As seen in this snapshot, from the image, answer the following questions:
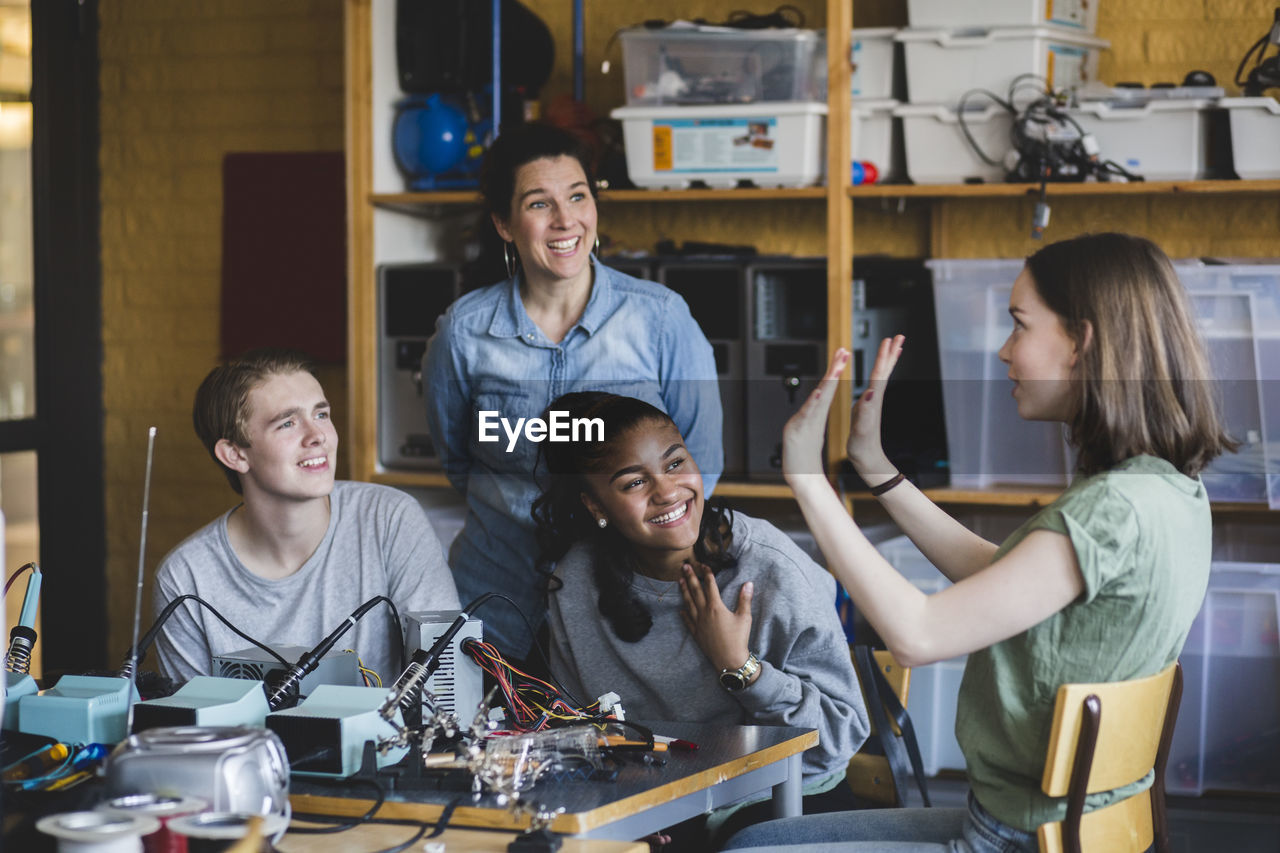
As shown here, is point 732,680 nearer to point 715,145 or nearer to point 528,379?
point 528,379

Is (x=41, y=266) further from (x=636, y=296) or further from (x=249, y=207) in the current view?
(x=636, y=296)

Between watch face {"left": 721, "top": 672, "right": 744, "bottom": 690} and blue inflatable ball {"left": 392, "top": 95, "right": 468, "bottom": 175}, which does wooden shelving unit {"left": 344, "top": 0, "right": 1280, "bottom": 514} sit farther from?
watch face {"left": 721, "top": 672, "right": 744, "bottom": 690}

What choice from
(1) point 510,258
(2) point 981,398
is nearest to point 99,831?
(1) point 510,258

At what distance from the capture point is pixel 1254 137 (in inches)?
114

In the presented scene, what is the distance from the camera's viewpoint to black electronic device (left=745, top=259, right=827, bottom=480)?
309 cm

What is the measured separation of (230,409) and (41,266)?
6.92 ft

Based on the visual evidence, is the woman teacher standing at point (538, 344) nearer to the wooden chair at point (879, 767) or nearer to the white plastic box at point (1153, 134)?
the wooden chair at point (879, 767)

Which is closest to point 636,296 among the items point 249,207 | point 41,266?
point 249,207

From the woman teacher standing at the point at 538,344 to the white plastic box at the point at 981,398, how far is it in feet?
2.79

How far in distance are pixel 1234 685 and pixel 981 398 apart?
83 cm

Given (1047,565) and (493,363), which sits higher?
(493,363)

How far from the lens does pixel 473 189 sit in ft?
10.9

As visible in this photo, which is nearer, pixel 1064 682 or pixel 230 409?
pixel 1064 682

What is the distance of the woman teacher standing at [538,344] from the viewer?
2.30m
